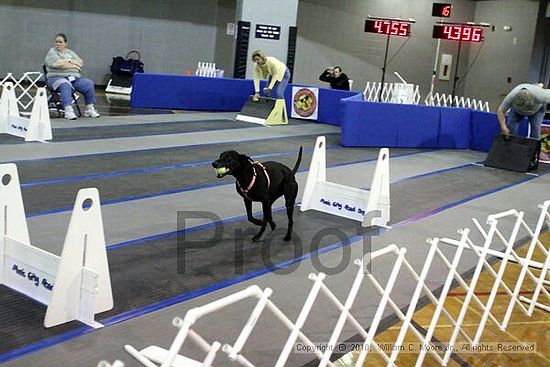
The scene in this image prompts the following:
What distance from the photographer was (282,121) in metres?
13.8

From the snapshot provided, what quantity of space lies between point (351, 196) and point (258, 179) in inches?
65.3

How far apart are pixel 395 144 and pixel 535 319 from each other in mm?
7871

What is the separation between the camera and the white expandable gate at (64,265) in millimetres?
3803

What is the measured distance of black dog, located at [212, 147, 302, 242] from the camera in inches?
200

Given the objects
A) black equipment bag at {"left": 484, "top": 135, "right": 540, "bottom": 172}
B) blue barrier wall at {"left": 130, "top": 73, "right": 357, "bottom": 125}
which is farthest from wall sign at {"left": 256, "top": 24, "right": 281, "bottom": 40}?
black equipment bag at {"left": 484, "top": 135, "right": 540, "bottom": 172}

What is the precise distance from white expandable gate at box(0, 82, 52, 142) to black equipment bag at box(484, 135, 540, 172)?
6.90 meters

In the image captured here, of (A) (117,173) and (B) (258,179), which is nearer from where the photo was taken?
(B) (258,179)

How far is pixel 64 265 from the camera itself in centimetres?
378

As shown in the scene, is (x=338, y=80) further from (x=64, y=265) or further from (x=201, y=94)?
(x=64, y=265)

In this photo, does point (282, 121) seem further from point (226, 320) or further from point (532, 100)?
point (226, 320)

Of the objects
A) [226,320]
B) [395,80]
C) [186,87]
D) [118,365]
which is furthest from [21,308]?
[395,80]

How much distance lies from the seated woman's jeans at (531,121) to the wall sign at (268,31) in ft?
25.2

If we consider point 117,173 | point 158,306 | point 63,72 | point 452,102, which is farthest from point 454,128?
point 158,306

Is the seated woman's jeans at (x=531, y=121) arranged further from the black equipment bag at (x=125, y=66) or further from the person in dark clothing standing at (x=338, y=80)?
the black equipment bag at (x=125, y=66)
